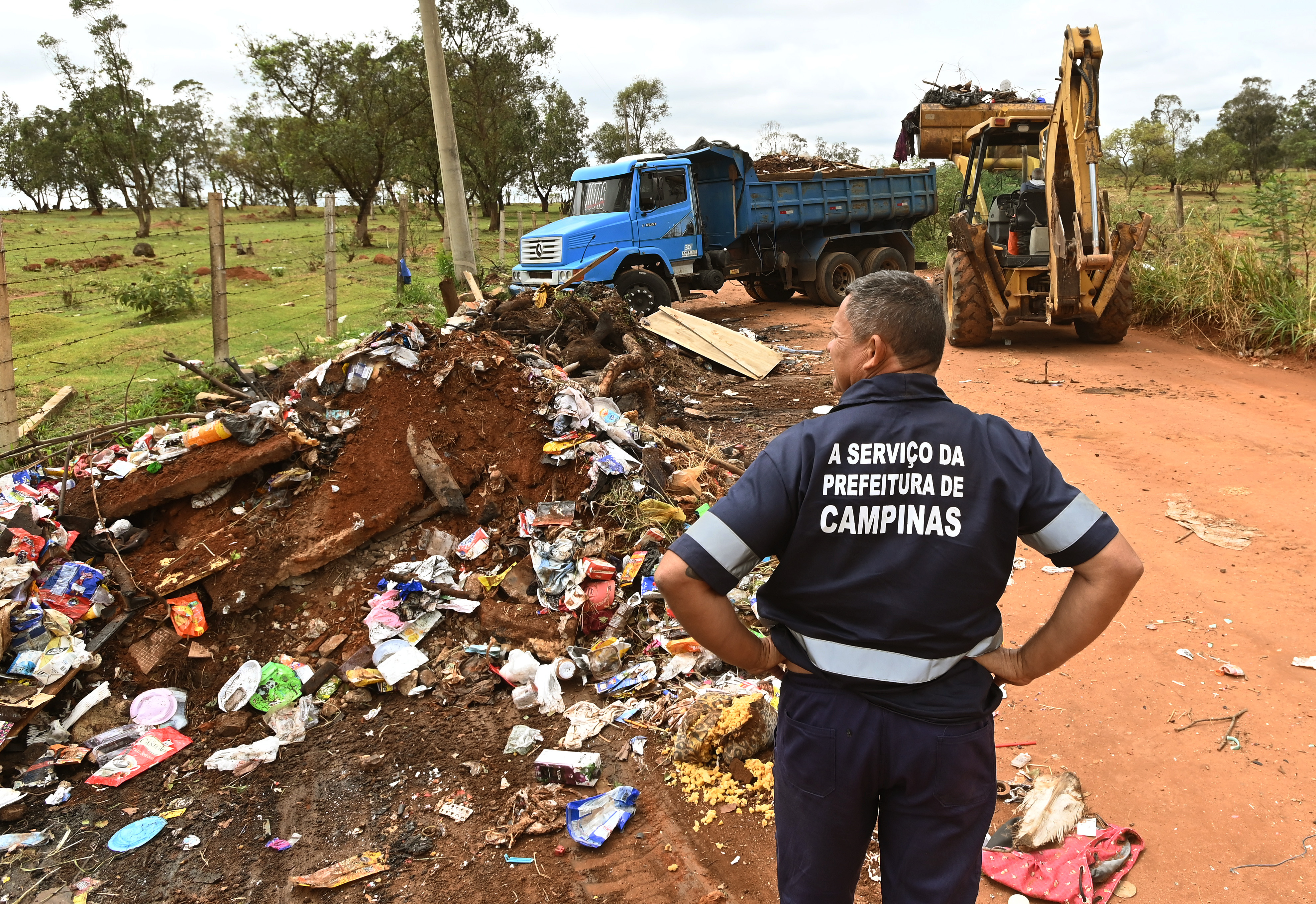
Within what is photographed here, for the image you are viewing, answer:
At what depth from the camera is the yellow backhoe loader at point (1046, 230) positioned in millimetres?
8398

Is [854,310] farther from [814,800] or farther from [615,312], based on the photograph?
[615,312]

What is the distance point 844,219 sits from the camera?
14148mm

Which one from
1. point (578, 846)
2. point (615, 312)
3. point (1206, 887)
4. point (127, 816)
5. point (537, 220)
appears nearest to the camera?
point (1206, 887)

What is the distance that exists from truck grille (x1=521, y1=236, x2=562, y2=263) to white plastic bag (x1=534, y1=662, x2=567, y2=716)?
8.33 metres

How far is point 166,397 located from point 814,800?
729cm

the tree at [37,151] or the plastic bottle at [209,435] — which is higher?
the tree at [37,151]

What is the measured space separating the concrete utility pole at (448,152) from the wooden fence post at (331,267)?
180 centimetres

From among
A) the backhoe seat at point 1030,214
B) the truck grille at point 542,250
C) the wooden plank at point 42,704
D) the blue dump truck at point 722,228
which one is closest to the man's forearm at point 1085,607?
the wooden plank at point 42,704

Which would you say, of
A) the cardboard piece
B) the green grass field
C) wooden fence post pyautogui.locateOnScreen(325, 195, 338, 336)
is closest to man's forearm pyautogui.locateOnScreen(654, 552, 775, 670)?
the cardboard piece

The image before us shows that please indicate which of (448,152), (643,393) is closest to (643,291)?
(448,152)

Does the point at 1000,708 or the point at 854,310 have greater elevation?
the point at 854,310

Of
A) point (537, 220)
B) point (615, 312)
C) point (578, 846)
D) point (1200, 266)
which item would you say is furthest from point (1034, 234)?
point (537, 220)

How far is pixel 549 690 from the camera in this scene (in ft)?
12.5

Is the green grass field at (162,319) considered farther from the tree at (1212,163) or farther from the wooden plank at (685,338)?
the tree at (1212,163)
